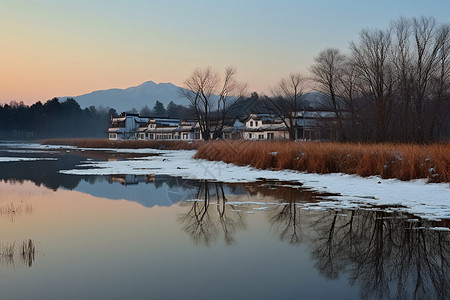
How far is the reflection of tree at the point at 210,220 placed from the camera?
9227 millimetres

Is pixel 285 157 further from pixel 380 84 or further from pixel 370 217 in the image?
pixel 380 84

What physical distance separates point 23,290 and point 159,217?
575 centimetres

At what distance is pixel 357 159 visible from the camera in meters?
20.5

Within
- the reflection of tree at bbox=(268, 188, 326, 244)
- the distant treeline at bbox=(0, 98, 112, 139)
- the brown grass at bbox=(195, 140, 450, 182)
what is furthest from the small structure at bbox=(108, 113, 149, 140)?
the reflection of tree at bbox=(268, 188, 326, 244)

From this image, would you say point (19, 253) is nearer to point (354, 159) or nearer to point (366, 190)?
point (366, 190)

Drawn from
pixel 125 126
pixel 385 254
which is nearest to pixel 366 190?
pixel 385 254

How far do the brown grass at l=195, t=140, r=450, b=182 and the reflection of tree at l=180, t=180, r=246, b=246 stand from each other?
8268mm

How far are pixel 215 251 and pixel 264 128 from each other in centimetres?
7196

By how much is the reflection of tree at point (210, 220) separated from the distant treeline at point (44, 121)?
123 metres

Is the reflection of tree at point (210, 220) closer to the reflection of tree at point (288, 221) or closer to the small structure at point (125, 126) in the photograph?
the reflection of tree at point (288, 221)

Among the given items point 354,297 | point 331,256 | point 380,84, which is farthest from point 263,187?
point 380,84

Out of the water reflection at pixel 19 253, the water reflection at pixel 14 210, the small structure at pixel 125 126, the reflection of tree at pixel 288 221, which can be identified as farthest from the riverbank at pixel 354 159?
the small structure at pixel 125 126

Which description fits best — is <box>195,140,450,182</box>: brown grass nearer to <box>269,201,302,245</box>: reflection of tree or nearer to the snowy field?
the snowy field

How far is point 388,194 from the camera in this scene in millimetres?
14359
